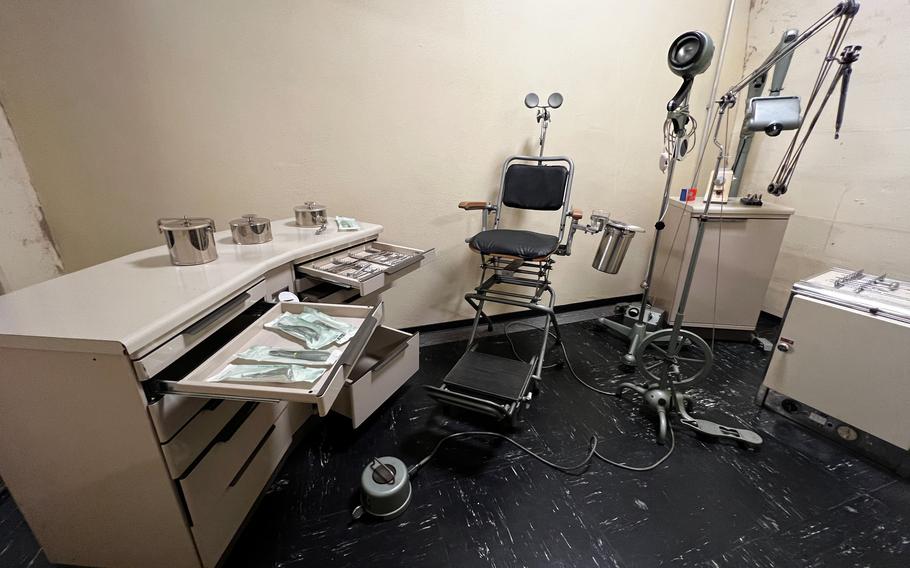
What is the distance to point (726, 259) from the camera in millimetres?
2154

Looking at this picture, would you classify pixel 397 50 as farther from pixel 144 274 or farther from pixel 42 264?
pixel 42 264

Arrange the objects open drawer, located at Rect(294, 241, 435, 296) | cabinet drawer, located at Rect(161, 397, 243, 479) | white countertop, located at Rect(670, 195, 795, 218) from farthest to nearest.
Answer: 1. white countertop, located at Rect(670, 195, 795, 218)
2. open drawer, located at Rect(294, 241, 435, 296)
3. cabinet drawer, located at Rect(161, 397, 243, 479)

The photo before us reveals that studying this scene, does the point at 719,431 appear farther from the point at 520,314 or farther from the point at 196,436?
the point at 196,436

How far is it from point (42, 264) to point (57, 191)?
11.8 inches

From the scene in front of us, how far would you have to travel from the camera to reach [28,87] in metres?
1.31

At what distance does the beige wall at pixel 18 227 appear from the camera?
1244 mm

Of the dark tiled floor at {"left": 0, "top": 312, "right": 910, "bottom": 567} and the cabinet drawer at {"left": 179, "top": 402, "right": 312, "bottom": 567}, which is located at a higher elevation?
the cabinet drawer at {"left": 179, "top": 402, "right": 312, "bottom": 567}

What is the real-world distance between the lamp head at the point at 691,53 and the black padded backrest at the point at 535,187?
697 millimetres

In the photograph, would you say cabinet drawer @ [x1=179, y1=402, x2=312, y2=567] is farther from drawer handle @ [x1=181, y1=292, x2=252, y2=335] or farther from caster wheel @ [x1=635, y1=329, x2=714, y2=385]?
caster wheel @ [x1=635, y1=329, x2=714, y2=385]

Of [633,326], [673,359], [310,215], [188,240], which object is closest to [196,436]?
[188,240]

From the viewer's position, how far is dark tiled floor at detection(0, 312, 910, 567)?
43.4 inches

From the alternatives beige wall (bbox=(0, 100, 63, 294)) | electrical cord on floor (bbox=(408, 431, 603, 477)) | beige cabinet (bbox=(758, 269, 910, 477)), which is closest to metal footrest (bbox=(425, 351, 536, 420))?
electrical cord on floor (bbox=(408, 431, 603, 477))

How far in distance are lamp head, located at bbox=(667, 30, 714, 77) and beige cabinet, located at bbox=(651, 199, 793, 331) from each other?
0.85 metres

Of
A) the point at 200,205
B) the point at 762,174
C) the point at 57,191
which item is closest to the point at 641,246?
the point at 762,174
